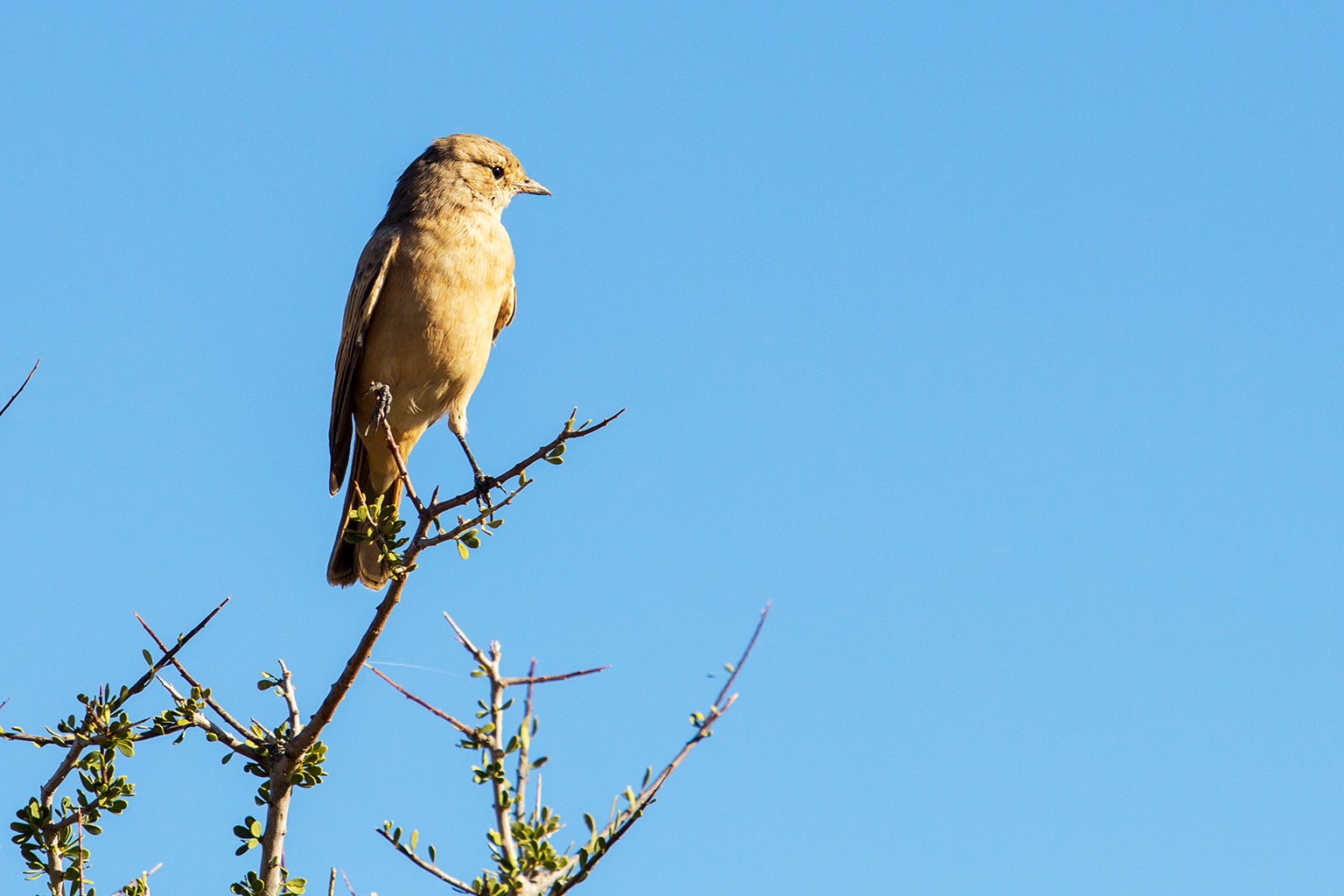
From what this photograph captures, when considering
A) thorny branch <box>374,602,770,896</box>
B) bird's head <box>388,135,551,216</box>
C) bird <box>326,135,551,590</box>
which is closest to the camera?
thorny branch <box>374,602,770,896</box>

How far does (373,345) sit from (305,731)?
11.2 ft

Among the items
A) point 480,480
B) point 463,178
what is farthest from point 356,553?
point 463,178

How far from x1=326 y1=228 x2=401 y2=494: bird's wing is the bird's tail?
0.33 feet

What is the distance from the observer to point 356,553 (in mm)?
6379

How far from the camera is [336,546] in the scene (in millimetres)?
6512

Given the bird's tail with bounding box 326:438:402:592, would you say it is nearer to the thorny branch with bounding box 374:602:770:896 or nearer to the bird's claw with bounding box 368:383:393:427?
the bird's claw with bounding box 368:383:393:427

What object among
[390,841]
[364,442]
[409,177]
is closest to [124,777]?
[390,841]

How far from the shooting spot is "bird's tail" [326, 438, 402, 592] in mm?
6402

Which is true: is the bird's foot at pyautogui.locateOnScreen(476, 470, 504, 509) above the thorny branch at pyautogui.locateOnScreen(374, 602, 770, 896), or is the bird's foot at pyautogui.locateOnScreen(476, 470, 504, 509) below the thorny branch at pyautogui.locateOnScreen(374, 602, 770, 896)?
above

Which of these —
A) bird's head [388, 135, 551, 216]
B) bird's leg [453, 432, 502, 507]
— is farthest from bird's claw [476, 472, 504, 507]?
bird's head [388, 135, 551, 216]

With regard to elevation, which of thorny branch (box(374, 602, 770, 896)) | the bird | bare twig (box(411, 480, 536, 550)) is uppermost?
the bird

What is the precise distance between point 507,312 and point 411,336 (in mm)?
984

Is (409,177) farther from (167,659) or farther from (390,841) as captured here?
(390,841)

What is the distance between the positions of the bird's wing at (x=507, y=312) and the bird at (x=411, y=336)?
0.11 ft
